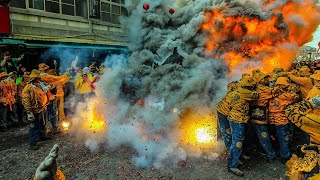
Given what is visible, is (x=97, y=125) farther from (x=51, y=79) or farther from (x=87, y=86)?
(x=87, y=86)

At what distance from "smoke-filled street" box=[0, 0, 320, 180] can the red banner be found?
0.15 ft

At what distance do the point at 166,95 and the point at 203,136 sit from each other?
205 cm

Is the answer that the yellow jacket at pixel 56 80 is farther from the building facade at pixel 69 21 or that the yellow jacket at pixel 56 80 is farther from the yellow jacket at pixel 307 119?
the yellow jacket at pixel 307 119

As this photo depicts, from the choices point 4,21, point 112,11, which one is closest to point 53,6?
point 4,21

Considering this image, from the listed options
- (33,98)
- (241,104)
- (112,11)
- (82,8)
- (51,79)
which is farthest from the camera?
(112,11)

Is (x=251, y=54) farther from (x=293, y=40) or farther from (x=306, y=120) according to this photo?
(x=306, y=120)

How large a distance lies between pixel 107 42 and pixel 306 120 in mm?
14920

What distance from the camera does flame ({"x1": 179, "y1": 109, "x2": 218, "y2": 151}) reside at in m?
6.65

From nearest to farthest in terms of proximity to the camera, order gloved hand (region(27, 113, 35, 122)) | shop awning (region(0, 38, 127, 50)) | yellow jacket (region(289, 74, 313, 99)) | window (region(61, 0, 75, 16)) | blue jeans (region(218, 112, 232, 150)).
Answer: blue jeans (region(218, 112, 232, 150)) → yellow jacket (region(289, 74, 313, 99)) → gloved hand (region(27, 113, 35, 122)) → shop awning (region(0, 38, 127, 50)) → window (region(61, 0, 75, 16))

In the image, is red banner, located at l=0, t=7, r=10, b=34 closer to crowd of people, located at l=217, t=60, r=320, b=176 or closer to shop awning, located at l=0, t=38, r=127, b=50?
shop awning, located at l=0, t=38, r=127, b=50

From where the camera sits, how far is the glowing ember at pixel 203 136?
269 inches

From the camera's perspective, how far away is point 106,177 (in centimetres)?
508

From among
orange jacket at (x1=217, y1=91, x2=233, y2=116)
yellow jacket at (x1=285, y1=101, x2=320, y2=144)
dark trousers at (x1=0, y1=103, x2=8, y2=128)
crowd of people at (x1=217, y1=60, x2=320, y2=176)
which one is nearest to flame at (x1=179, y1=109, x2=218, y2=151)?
crowd of people at (x1=217, y1=60, x2=320, y2=176)

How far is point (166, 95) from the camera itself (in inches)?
327
